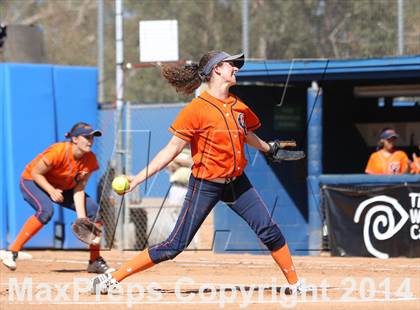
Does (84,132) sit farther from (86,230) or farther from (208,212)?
(208,212)

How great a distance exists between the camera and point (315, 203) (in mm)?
15977

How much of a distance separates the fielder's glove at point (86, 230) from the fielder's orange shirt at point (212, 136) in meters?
3.08

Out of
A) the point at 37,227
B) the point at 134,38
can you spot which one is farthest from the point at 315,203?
the point at 134,38

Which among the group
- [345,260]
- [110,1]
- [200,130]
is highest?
[110,1]

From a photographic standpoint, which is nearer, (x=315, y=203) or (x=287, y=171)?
(x=315, y=203)

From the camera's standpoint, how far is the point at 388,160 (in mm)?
16203

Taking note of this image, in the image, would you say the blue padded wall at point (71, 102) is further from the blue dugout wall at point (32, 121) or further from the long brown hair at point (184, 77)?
the long brown hair at point (184, 77)

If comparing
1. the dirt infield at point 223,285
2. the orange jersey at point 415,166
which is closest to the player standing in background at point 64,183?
the dirt infield at point 223,285

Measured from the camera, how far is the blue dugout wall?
17281 millimetres

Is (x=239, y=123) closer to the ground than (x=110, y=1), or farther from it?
closer to the ground

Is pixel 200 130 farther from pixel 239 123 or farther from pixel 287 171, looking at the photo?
pixel 287 171


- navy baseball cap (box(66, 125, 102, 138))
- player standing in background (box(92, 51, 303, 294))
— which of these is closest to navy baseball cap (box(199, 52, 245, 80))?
player standing in background (box(92, 51, 303, 294))

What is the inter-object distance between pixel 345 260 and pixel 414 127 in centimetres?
472

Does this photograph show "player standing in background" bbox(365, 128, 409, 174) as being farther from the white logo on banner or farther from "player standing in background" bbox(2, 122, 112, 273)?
"player standing in background" bbox(2, 122, 112, 273)
